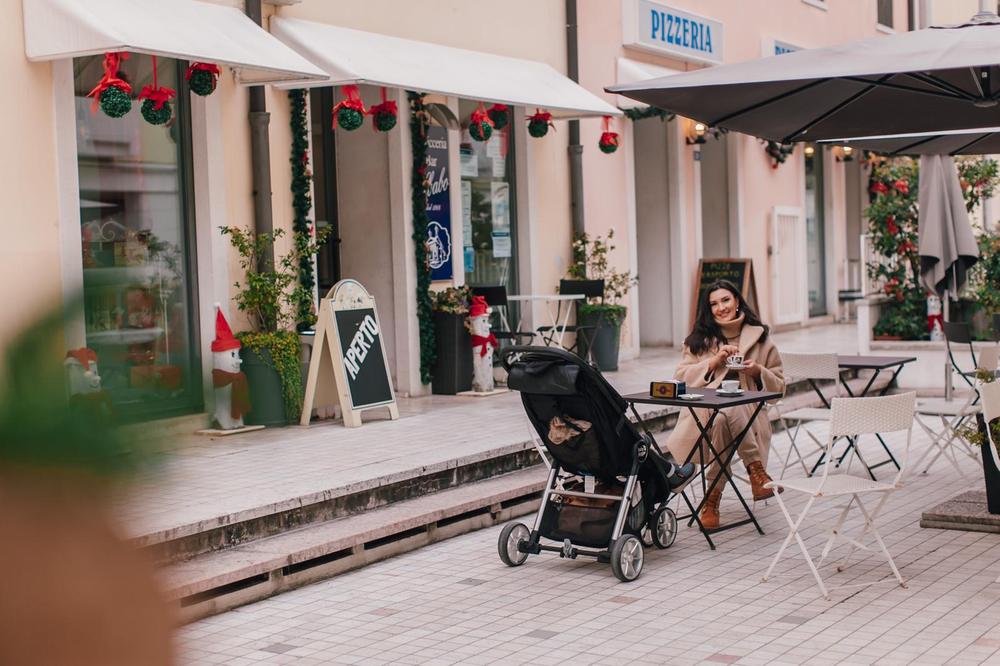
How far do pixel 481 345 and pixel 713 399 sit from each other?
4.47 meters

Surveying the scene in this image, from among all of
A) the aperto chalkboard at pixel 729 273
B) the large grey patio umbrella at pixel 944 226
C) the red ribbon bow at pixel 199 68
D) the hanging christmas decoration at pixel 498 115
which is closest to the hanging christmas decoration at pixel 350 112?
the red ribbon bow at pixel 199 68

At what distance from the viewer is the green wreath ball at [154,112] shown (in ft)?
26.1

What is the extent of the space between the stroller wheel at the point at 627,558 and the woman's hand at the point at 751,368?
1.39 m

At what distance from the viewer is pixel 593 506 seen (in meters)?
6.24

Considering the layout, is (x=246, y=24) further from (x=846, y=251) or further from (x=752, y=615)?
(x=846, y=251)

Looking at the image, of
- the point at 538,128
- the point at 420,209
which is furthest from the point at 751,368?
the point at 538,128

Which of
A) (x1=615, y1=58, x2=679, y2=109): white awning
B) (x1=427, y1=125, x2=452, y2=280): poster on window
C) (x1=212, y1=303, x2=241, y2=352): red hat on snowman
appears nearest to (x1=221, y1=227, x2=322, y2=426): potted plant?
(x1=212, y1=303, x2=241, y2=352): red hat on snowman

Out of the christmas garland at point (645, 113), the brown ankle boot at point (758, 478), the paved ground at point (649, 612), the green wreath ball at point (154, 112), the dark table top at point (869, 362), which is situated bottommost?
the paved ground at point (649, 612)

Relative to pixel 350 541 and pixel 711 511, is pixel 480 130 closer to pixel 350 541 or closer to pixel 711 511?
pixel 711 511

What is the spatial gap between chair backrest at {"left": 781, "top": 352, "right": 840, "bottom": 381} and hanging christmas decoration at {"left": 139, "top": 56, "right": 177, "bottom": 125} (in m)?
4.28

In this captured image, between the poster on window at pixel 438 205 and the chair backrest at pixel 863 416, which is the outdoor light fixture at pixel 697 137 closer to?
the poster on window at pixel 438 205

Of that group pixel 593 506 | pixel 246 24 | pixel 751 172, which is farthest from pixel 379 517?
pixel 751 172

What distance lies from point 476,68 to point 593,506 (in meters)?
5.61

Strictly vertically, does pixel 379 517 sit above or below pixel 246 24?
below
